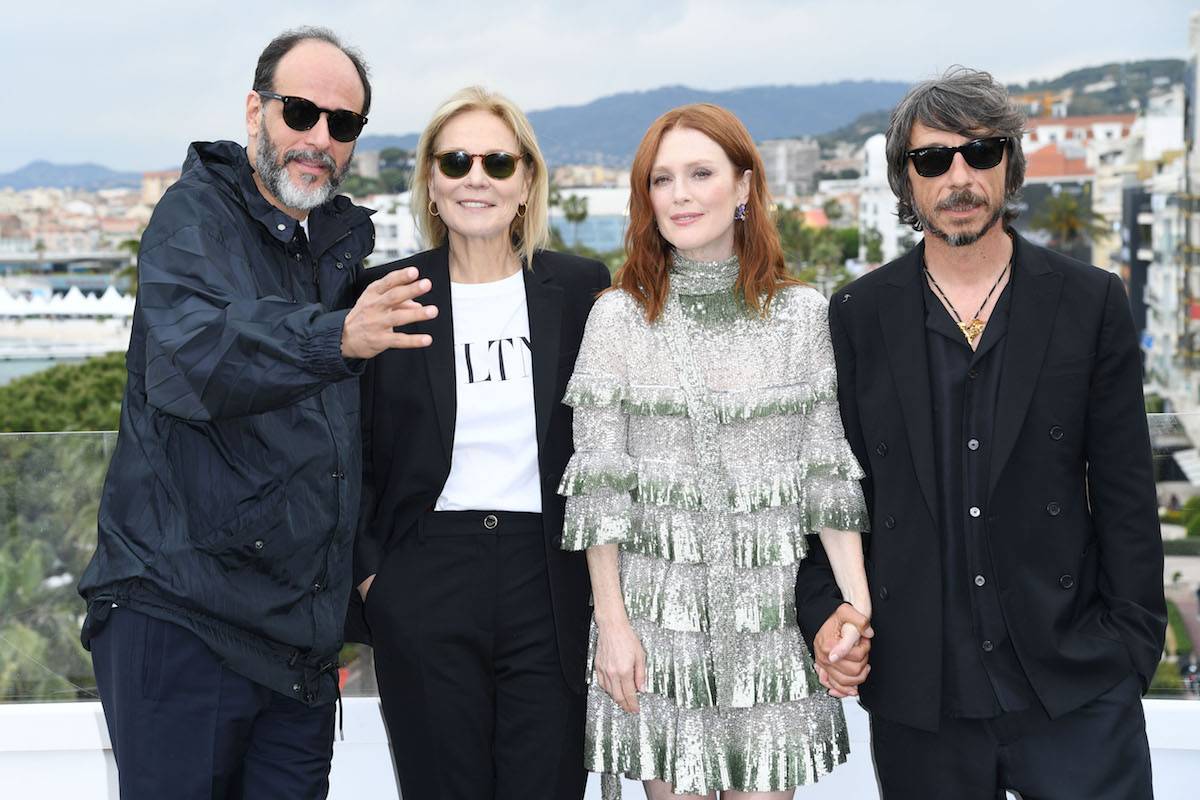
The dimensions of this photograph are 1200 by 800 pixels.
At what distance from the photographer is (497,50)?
366ft

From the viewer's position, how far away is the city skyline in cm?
10094

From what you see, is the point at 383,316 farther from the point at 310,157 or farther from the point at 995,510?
the point at 995,510

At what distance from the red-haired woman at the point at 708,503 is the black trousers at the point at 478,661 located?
Answer: 146mm

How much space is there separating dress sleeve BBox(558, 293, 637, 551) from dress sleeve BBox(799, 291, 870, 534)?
14.4 inches

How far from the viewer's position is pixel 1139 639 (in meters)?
2.26

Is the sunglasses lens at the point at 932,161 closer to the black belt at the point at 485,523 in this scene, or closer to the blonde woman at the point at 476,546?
the blonde woman at the point at 476,546

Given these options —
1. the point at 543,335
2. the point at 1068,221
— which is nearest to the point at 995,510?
Result: the point at 543,335

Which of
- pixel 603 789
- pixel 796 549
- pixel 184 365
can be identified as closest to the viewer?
pixel 184 365

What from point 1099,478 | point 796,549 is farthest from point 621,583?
point 1099,478

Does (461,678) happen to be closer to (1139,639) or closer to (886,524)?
(886,524)

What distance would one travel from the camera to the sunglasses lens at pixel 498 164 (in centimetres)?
273

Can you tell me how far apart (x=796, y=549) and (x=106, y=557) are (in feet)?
4.50

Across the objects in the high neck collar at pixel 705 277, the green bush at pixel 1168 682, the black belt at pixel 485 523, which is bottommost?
the green bush at pixel 1168 682

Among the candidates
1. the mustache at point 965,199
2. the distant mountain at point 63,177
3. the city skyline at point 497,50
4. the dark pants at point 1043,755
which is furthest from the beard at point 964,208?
the distant mountain at point 63,177
